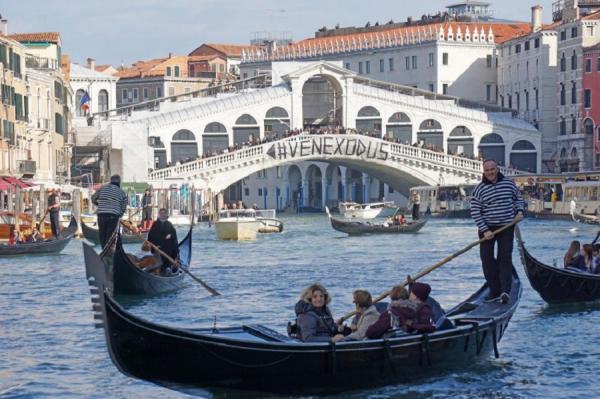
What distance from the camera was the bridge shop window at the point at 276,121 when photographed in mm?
44188

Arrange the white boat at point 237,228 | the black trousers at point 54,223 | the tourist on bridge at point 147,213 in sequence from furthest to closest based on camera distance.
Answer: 1. the white boat at point 237,228
2. the tourist on bridge at point 147,213
3. the black trousers at point 54,223

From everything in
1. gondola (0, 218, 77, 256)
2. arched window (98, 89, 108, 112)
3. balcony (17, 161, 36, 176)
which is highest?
arched window (98, 89, 108, 112)

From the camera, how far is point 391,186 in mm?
46562

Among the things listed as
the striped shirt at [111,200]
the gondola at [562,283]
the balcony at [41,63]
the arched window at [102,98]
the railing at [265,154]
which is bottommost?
the gondola at [562,283]

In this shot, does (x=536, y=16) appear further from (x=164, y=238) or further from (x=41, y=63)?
(x=164, y=238)

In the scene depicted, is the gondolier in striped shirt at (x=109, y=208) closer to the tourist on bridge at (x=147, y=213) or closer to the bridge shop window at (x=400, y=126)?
A: the tourist on bridge at (x=147, y=213)

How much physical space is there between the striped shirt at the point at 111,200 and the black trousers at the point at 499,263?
4236 mm

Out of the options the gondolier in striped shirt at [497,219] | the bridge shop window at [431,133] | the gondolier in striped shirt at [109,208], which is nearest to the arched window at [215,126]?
the bridge shop window at [431,133]

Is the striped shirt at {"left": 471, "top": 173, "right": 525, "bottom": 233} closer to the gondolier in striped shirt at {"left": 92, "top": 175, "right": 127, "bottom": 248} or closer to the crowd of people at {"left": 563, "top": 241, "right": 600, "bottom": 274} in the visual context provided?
the crowd of people at {"left": 563, "top": 241, "right": 600, "bottom": 274}

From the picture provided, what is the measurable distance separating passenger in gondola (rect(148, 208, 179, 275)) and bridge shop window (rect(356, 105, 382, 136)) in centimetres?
3018

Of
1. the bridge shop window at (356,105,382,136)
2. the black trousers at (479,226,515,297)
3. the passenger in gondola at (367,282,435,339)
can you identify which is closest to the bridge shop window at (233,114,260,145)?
the bridge shop window at (356,105,382,136)

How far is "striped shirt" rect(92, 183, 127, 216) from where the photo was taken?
13.5m

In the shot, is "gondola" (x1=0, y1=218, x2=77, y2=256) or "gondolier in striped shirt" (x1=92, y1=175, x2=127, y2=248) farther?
"gondola" (x1=0, y1=218, x2=77, y2=256)

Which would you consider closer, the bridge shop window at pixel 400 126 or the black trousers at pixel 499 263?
the black trousers at pixel 499 263
